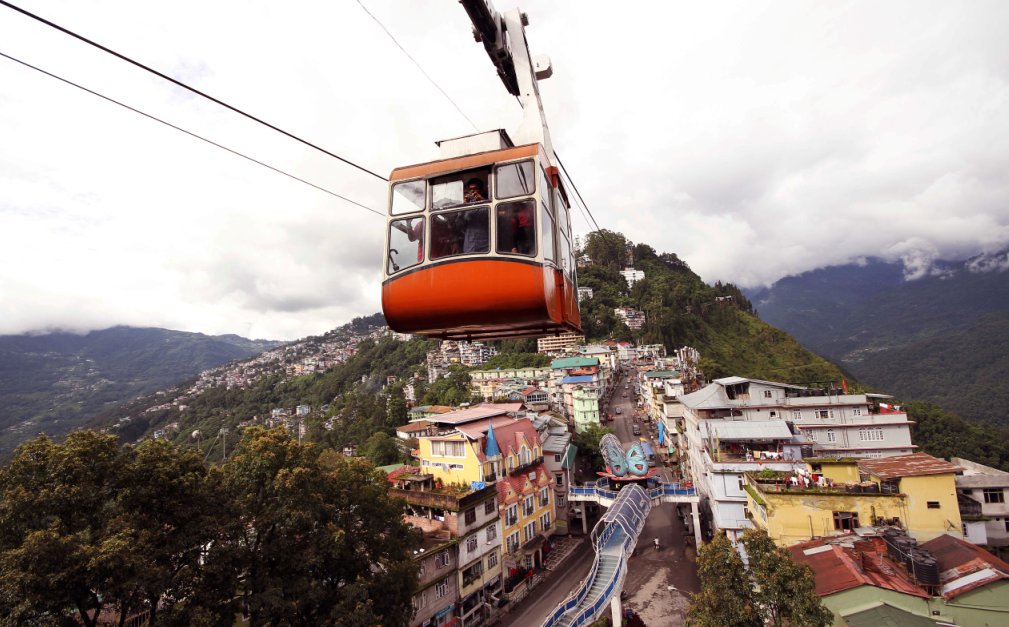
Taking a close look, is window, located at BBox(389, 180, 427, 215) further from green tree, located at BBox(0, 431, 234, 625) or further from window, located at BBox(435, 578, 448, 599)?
window, located at BBox(435, 578, 448, 599)

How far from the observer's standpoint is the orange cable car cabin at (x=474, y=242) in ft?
17.0

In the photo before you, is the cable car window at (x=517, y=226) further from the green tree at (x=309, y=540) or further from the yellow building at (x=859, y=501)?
the yellow building at (x=859, y=501)

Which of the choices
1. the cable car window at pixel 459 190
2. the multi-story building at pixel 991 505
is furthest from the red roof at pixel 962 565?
the cable car window at pixel 459 190

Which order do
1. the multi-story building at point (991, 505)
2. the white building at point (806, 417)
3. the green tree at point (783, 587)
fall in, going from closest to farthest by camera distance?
1. the green tree at point (783, 587)
2. the multi-story building at point (991, 505)
3. the white building at point (806, 417)

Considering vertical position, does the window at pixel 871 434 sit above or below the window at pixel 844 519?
above

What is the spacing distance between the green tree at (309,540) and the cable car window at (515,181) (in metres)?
8.15

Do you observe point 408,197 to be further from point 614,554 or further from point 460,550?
point 614,554

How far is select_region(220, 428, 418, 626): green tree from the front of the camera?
9.39 meters

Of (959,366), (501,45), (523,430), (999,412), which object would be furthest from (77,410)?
(959,366)

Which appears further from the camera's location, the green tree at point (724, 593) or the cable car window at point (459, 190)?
the green tree at point (724, 593)

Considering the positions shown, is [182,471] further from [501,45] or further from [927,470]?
[927,470]

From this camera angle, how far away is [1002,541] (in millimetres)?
16250

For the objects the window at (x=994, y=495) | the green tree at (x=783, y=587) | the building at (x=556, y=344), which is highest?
the building at (x=556, y=344)

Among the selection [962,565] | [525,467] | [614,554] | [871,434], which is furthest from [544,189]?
[871,434]
